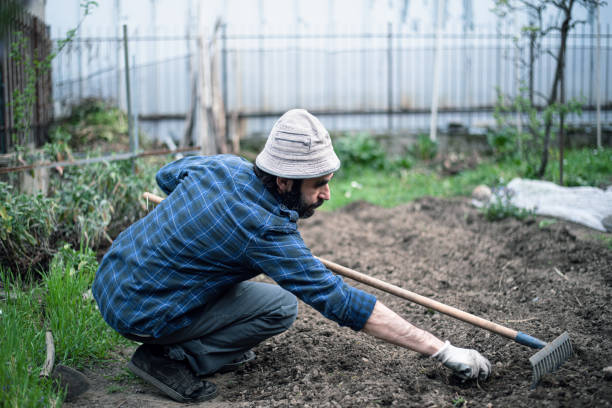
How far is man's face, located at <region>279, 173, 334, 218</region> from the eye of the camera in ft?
7.89

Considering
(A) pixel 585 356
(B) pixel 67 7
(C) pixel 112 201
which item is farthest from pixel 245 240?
(B) pixel 67 7

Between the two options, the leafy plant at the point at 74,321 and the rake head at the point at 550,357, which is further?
the leafy plant at the point at 74,321

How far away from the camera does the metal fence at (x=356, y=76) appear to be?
9.62m

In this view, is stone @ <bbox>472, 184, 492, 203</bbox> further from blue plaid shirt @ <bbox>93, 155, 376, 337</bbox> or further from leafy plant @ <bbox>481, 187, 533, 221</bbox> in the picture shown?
blue plaid shirt @ <bbox>93, 155, 376, 337</bbox>

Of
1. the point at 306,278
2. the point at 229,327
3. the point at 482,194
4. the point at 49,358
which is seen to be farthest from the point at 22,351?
the point at 482,194

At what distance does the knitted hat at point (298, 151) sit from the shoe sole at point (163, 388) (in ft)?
3.85

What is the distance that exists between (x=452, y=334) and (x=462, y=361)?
84 centimetres

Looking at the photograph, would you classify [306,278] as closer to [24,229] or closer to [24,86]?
[24,229]

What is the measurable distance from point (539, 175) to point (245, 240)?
5.48 meters

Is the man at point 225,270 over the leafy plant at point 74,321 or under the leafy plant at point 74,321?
over

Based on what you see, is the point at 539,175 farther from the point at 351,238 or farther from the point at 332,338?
the point at 332,338

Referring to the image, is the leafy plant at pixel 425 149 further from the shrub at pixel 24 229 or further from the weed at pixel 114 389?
the weed at pixel 114 389

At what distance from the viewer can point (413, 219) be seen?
594 centimetres

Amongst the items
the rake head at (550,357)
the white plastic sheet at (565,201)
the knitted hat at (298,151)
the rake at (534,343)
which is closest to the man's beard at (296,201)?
the knitted hat at (298,151)
